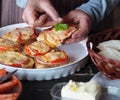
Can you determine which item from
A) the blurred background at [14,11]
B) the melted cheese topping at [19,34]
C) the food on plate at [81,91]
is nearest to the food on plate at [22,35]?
the melted cheese topping at [19,34]

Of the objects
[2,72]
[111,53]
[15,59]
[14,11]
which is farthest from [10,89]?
[14,11]

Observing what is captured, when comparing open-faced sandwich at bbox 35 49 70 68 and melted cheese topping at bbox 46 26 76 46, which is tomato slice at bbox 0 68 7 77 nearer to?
open-faced sandwich at bbox 35 49 70 68

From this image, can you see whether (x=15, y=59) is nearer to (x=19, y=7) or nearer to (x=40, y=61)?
(x=40, y=61)

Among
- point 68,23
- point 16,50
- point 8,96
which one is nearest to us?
point 8,96

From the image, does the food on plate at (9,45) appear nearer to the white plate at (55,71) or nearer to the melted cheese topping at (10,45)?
the melted cheese topping at (10,45)

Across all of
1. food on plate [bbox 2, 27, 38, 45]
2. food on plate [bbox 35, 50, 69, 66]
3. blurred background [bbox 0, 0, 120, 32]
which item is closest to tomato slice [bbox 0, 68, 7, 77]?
food on plate [bbox 35, 50, 69, 66]

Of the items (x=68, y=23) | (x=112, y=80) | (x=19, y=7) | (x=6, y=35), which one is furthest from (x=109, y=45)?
(x=19, y=7)
